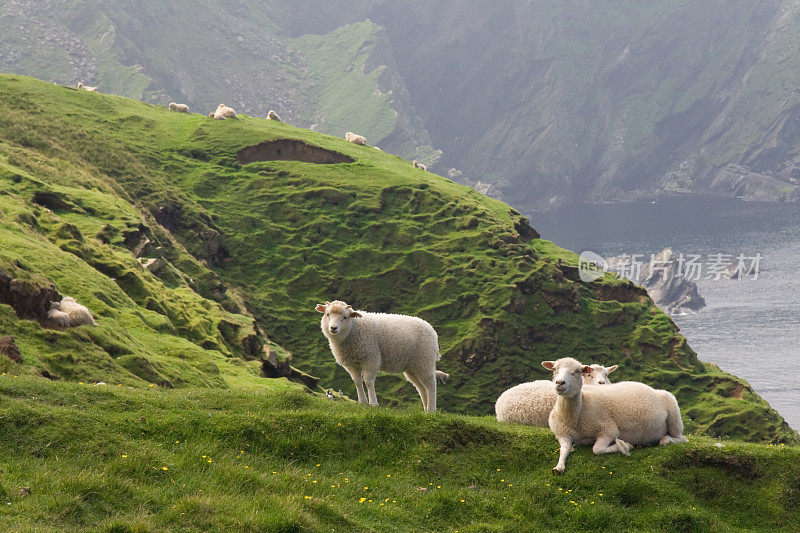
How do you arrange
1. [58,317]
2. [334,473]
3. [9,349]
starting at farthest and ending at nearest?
[58,317], [9,349], [334,473]

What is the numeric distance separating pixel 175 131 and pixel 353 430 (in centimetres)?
7770

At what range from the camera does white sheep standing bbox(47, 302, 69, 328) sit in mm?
22250

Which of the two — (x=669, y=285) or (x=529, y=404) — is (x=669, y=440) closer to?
(x=529, y=404)

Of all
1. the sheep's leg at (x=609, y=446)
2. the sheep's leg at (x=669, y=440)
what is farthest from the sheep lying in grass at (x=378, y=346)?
the sheep's leg at (x=669, y=440)

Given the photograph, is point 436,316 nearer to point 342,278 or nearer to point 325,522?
point 342,278

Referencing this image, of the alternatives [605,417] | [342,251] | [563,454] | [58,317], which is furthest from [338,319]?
[342,251]

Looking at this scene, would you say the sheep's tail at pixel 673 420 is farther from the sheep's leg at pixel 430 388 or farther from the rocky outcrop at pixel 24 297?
the rocky outcrop at pixel 24 297

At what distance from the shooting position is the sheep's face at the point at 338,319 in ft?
56.0

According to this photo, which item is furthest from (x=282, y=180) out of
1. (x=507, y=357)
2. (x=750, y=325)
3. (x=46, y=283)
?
(x=750, y=325)

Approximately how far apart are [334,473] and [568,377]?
471 centimetres

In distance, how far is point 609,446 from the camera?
13.8 m

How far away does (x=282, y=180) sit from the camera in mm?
80125

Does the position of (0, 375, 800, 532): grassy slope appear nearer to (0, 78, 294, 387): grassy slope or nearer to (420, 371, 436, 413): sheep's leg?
(420, 371, 436, 413): sheep's leg

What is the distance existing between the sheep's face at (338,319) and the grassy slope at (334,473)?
2.45 meters
